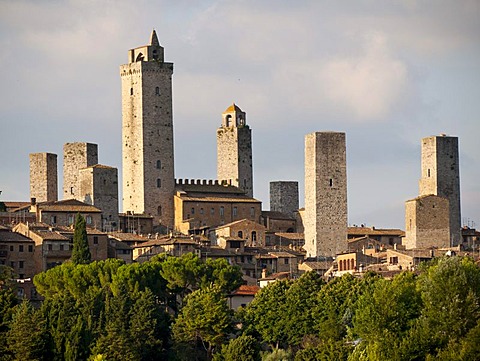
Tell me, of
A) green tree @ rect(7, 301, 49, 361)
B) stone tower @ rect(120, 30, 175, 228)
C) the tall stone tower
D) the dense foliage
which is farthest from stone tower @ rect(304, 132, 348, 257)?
green tree @ rect(7, 301, 49, 361)

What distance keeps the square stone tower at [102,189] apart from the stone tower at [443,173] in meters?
15.7

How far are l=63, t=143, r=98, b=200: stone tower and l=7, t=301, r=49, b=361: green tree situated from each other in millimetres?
34419

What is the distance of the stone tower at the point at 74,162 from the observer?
10494 cm

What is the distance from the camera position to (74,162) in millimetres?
105438

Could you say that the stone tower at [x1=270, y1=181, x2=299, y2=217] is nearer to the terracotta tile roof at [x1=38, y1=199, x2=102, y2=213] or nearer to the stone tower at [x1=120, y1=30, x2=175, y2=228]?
the stone tower at [x1=120, y1=30, x2=175, y2=228]

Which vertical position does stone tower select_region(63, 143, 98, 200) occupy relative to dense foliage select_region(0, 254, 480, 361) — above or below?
above

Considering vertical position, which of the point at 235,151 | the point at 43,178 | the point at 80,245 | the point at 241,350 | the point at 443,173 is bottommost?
the point at 241,350

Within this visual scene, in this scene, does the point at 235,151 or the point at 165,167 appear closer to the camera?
the point at 165,167

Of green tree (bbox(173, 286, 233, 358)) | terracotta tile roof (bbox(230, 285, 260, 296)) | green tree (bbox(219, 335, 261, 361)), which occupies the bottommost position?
green tree (bbox(219, 335, 261, 361))

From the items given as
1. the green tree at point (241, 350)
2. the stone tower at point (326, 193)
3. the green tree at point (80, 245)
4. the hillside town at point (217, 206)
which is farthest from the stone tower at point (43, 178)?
the green tree at point (241, 350)

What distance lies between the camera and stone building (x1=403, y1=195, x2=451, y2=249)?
324 ft

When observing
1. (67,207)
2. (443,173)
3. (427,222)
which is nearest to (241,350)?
(67,207)

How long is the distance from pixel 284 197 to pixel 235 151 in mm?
3688

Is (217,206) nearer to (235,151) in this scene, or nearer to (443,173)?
(235,151)
